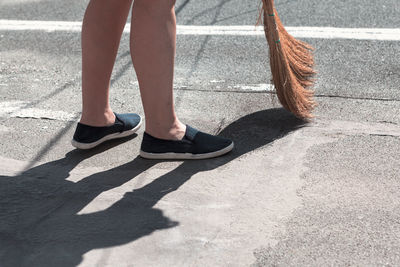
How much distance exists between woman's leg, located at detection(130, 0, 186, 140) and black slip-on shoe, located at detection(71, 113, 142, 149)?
0.87 ft

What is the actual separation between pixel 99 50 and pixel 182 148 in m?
0.58

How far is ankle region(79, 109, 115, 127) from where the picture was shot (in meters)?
3.34

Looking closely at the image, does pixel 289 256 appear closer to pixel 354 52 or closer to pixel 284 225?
pixel 284 225

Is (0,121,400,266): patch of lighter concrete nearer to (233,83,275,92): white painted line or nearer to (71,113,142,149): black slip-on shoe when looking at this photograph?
(71,113,142,149): black slip-on shoe

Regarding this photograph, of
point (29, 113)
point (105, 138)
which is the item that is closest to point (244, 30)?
point (29, 113)

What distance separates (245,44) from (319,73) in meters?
0.72

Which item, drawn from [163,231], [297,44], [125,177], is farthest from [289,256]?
[297,44]

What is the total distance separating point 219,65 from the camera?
4461 millimetres

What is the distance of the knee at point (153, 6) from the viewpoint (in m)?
2.96

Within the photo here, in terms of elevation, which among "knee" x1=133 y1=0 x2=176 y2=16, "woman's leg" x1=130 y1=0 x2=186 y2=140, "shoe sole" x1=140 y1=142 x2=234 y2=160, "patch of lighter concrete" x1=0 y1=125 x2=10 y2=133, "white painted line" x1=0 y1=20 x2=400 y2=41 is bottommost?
"shoe sole" x1=140 y1=142 x2=234 y2=160

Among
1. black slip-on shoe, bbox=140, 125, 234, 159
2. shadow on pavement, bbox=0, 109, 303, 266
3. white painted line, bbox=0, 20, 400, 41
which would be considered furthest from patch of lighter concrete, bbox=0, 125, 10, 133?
white painted line, bbox=0, 20, 400, 41

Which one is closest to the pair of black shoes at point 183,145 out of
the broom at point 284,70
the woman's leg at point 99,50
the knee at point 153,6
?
the woman's leg at point 99,50

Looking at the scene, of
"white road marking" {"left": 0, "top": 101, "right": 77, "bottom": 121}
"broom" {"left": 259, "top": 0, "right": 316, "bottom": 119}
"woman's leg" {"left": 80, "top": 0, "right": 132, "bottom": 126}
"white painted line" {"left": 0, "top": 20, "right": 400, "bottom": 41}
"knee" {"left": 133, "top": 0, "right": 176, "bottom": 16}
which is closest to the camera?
"knee" {"left": 133, "top": 0, "right": 176, "bottom": 16}

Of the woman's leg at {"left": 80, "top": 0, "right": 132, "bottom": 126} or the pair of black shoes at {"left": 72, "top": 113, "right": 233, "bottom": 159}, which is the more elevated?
the woman's leg at {"left": 80, "top": 0, "right": 132, "bottom": 126}
